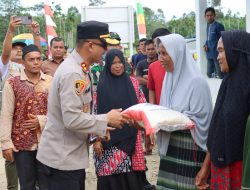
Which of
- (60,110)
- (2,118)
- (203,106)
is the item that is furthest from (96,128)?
(2,118)

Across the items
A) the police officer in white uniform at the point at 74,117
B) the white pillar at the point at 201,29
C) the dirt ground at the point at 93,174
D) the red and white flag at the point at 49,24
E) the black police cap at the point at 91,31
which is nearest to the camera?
the police officer in white uniform at the point at 74,117

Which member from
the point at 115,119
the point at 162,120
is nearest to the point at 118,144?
the point at 115,119

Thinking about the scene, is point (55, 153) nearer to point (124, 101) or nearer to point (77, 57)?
point (77, 57)

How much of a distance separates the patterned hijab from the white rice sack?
0.10 metres

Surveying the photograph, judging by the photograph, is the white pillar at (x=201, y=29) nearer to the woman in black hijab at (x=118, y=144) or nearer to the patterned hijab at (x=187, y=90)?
the woman in black hijab at (x=118, y=144)

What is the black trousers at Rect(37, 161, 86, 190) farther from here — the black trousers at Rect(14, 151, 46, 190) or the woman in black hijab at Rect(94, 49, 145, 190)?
the woman in black hijab at Rect(94, 49, 145, 190)

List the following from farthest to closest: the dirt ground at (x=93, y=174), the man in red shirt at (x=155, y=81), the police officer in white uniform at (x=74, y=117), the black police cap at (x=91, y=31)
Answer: the dirt ground at (x=93, y=174) < the man in red shirt at (x=155, y=81) < the black police cap at (x=91, y=31) < the police officer in white uniform at (x=74, y=117)

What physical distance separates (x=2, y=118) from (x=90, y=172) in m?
2.53

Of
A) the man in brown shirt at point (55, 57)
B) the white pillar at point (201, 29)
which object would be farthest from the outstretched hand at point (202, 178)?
the white pillar at point (201, 29)

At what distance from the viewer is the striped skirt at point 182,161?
2857 mm

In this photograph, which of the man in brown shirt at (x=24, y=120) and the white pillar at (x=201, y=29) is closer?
the man in brown shirt at (x=24, y=120)

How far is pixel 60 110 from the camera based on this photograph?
8.87 feet

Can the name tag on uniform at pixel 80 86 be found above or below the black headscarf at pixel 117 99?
above

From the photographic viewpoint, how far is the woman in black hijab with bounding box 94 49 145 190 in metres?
4.10
